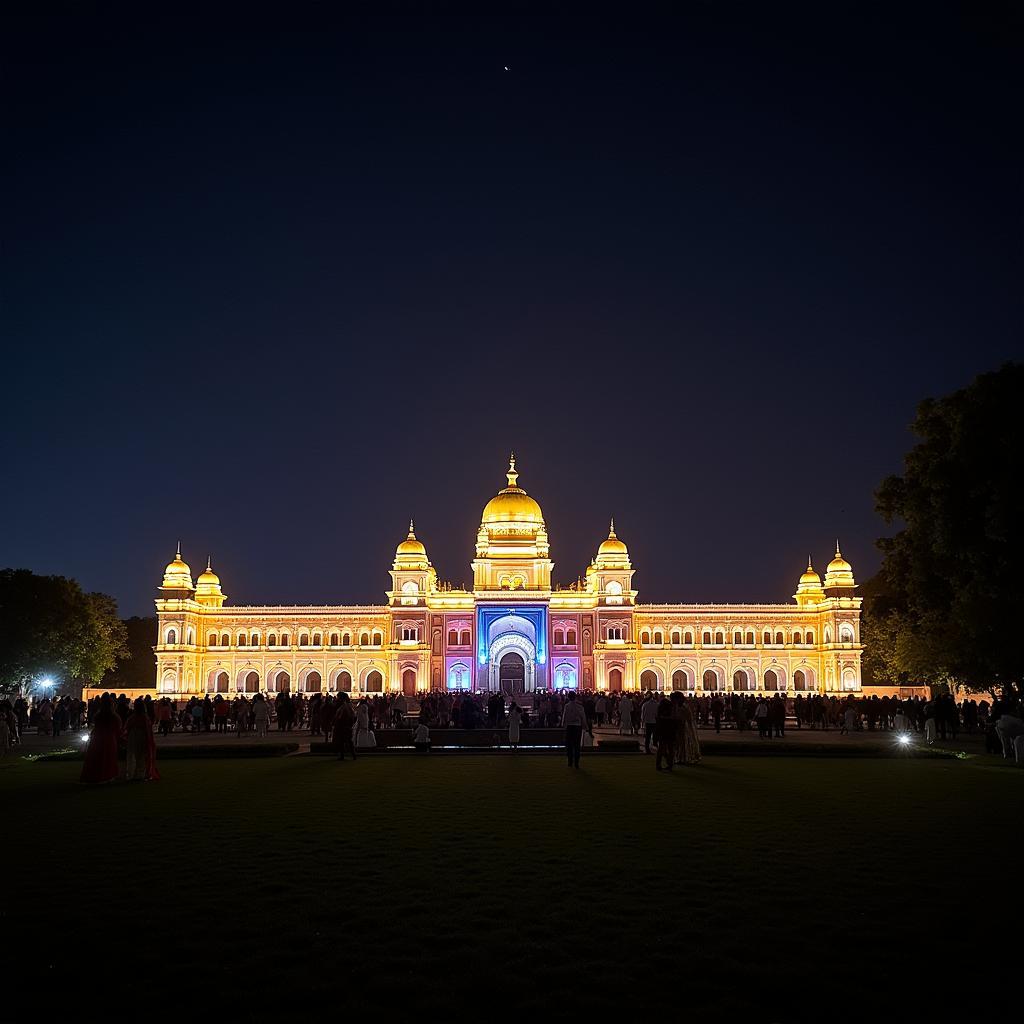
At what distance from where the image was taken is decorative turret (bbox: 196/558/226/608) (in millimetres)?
86938

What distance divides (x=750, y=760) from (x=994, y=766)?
5.07 m

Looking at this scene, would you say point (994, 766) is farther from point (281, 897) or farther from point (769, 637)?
point (769, 637)

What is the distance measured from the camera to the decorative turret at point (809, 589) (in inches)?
3307

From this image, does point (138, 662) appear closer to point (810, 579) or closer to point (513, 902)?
point (810, 579)

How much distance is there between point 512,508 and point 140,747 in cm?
6381

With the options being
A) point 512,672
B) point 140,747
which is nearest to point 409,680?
point 512,672

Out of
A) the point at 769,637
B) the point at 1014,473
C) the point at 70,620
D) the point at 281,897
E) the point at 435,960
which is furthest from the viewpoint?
the point at 769,637

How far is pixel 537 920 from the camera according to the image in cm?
800

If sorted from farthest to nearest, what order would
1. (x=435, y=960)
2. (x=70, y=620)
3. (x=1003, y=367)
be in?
(x=70, y=620)
(x=1003, y=367)
(x=435, y=960)

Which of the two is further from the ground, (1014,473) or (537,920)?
(1014,473)

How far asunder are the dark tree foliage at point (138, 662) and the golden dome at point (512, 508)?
3148 centimetres

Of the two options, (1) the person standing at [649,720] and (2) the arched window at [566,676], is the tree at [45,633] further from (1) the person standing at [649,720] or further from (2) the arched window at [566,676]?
→ (1) the person standing at [649,720]

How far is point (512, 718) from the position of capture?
27359mm

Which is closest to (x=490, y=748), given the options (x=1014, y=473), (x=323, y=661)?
(x=1014, y=473)
